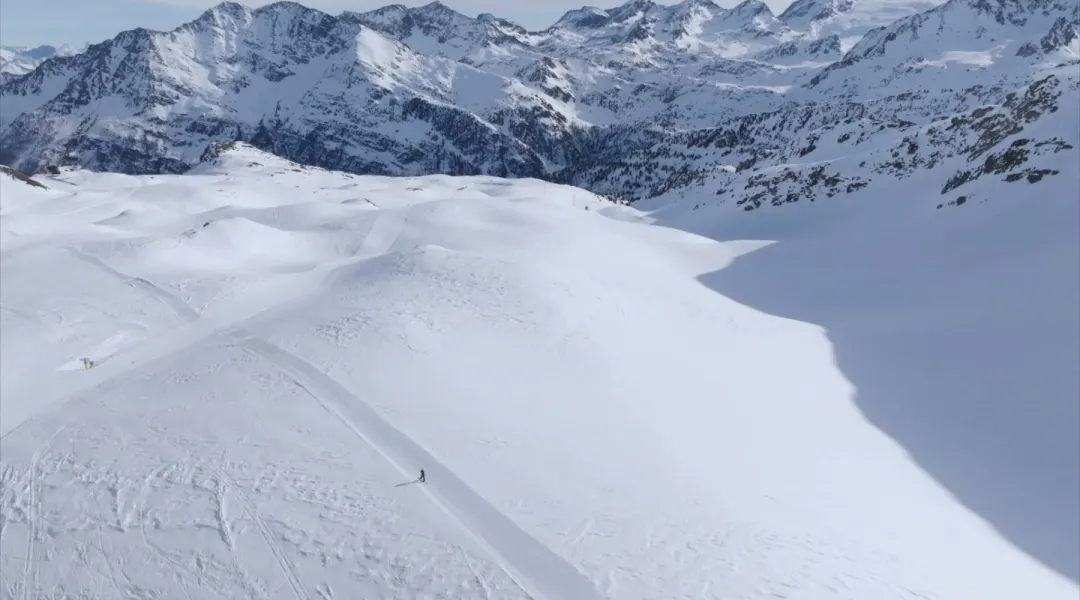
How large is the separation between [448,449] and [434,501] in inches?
86.9

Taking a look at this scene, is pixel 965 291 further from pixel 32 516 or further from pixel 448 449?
pixel 32 516

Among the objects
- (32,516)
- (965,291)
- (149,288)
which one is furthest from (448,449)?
(965,291)

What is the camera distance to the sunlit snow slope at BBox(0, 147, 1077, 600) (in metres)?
13.7

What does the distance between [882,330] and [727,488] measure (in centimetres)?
2161

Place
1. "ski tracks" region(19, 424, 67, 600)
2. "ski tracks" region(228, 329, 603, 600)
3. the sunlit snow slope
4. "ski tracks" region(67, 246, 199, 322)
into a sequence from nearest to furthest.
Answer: "ski tracks" region(228, 329, 603, 600)
the sunlit snow slope
"ski tracks" region(19, 424, 67, 600)
"ski tracks" region(67, 246, 199, 322)

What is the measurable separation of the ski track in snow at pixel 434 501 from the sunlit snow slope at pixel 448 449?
65mm

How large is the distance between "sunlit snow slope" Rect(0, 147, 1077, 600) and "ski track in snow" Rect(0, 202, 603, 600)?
65 millimetres

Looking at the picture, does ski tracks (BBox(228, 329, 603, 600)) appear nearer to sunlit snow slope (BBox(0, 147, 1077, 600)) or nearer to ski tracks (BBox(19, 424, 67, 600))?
sunlit snow slope (BBox(0, 147, 1077, 600))

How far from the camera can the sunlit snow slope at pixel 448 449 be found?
45.0ft

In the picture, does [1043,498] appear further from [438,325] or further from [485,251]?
[485,251]

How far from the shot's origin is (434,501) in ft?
50.5

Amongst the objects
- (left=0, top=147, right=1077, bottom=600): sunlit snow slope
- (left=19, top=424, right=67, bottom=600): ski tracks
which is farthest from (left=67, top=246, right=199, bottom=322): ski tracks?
(left=19, top=424, right=67, bottom=600): ski tracks

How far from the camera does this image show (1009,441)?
73.7ft

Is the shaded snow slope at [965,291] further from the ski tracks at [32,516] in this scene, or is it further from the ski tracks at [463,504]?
the ski tracks at [32,516]
